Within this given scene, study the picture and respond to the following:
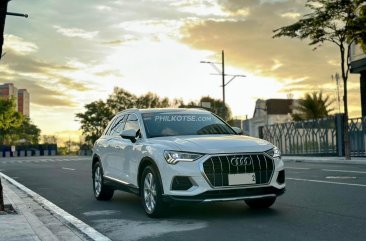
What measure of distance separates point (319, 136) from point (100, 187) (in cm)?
2412

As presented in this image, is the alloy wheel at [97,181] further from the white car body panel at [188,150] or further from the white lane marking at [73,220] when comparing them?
the white car body panel at [188,150]

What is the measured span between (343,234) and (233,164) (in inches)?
69.5

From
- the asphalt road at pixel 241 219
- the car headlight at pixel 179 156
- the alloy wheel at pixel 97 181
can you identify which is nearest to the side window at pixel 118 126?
the alloy wheel at pixel 97 181

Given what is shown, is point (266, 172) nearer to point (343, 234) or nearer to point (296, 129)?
point (343, 234)

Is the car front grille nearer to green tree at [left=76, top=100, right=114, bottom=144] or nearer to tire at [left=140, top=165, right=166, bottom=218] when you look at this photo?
tire at [left=140, top=165, right=166, bottom=218]

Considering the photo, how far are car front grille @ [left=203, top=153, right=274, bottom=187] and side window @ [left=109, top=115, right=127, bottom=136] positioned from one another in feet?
10.3

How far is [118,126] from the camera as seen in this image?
33.4ft

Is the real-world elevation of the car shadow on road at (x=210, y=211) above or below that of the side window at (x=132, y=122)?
below

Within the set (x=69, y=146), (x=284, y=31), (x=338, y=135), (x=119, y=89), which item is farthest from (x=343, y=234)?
(x=69, y=146)

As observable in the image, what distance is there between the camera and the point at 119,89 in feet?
280

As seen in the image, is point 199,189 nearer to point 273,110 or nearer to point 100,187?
point 100,187

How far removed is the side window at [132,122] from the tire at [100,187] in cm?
139

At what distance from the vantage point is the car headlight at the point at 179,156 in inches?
284

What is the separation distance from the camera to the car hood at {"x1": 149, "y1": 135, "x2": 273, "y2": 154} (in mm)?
7246
